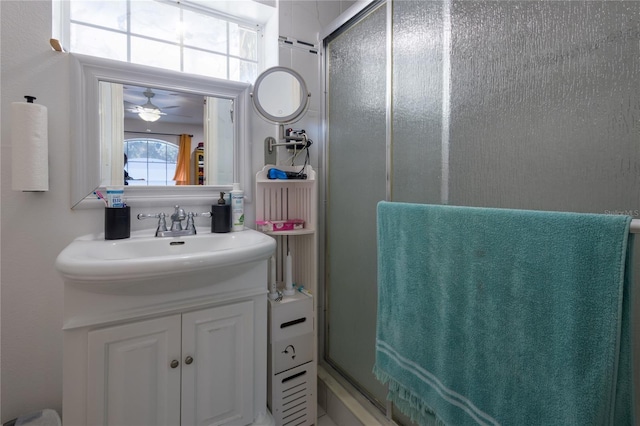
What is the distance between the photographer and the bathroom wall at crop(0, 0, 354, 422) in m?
1.09

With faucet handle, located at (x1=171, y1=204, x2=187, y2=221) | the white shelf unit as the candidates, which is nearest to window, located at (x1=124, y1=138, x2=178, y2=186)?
faucet handle, located at (x1=171, y1=204, x2=187, y2=221)

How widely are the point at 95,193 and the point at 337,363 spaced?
1.36 metres

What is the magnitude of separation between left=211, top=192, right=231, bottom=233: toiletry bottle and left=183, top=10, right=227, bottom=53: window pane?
833 millimetres

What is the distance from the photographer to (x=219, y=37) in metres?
1.56

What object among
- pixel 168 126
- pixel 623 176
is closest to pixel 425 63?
pixel 623 176

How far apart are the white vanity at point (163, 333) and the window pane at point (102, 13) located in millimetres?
922

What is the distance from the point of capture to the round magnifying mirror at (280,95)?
1.43 m

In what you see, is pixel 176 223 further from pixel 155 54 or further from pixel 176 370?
pixel 155 54

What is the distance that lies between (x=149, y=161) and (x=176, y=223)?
11.3 inches

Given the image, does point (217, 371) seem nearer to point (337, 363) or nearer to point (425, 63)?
point (337, 363)

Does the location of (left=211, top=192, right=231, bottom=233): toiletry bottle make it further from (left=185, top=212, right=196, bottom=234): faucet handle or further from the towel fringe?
the towel fringe

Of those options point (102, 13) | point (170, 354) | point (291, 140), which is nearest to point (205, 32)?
point (102, 13)

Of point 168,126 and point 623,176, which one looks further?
point 168,126

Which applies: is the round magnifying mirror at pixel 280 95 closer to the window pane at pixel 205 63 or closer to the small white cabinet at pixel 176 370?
the window pane at pixel 205 63
